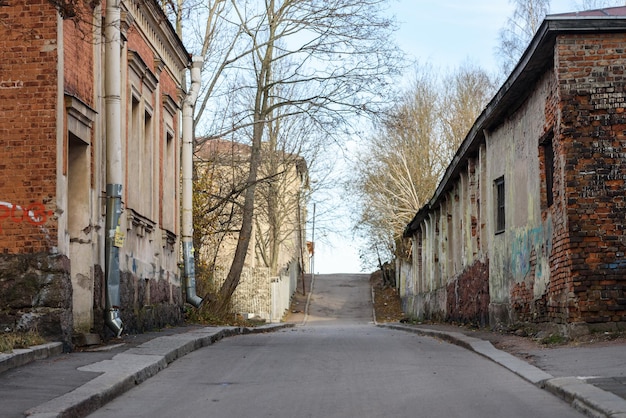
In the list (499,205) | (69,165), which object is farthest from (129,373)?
(499,205)

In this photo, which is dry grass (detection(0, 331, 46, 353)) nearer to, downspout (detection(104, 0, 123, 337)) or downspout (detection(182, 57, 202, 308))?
downspout (detection(104, 0, 123, 337))

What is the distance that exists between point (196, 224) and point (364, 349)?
15.0m

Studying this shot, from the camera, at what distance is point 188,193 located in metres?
24.3

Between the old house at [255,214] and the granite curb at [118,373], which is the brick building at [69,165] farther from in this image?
the old house at [255,214]

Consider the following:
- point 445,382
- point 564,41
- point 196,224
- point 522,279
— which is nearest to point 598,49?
point 564,41

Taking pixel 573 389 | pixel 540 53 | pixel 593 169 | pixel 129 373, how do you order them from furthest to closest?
1. pixel 540 53
2. pixel 593 169
3. pixel 129 373
4. pixel 573 389

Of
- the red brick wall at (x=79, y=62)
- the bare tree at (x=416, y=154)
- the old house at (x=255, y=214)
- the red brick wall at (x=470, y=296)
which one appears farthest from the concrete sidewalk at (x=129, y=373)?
the bare tree at (x=416, y=154)

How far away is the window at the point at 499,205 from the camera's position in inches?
821

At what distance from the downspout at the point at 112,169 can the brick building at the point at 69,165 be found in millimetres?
23

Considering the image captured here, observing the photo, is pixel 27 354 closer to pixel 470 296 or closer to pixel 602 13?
pixel 602 13

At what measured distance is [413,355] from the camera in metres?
13.7

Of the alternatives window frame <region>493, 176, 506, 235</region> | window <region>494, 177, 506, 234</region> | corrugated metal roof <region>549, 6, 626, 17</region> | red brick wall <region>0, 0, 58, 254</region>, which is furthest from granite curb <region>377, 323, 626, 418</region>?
window <region>494, 177, 506, 234</region>

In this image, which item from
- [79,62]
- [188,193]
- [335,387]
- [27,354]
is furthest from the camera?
[188,193]

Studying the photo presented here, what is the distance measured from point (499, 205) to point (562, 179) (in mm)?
6682
